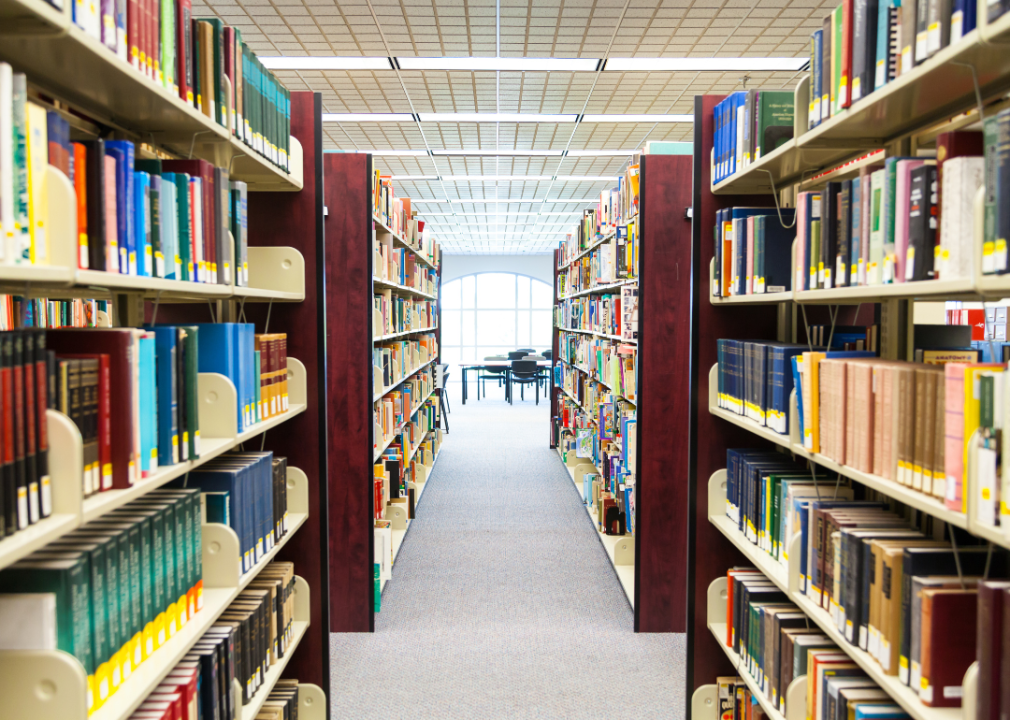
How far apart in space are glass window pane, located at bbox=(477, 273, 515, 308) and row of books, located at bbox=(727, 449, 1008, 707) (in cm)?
1669

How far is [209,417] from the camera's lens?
5.68 feet

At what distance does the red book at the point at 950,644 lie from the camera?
1230mm

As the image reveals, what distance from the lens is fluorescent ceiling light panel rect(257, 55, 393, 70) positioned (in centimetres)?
529

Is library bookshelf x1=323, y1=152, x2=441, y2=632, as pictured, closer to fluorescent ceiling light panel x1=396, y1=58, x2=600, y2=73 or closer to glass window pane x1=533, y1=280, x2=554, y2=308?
fluorescent ceiling light panel x1=396, y1=58, x2=600, y2=73

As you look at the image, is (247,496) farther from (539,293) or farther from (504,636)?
(539,293)

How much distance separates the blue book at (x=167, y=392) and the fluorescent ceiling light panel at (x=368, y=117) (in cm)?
563

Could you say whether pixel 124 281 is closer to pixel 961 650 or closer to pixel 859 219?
pixel 859 219

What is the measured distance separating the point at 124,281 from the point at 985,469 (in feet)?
4.73

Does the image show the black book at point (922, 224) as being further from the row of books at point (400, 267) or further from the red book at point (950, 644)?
the row of books at point (400, 267)

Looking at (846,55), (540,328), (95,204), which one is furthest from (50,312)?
(540,328)

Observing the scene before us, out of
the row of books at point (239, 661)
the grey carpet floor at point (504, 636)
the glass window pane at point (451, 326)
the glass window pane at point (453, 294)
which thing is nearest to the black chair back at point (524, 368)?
the grey carpet floor at point (504, 636)

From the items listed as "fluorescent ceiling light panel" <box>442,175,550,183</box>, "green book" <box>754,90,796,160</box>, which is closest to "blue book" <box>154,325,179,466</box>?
"green book" <box>754,90,796,160</box>

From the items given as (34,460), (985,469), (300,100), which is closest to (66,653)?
(34,460)

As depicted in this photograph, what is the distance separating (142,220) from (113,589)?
70cm
